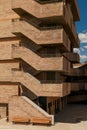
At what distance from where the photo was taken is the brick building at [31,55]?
94.5 feet

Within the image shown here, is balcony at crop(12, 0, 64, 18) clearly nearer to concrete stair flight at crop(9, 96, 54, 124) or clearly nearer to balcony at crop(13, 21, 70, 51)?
Answer: balcony at crop(13, 21, 70, 51)

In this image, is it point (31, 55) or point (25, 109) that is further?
point (31, 55)

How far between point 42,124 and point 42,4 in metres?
13.4

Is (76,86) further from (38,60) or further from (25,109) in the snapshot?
(25,109)

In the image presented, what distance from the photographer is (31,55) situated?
2988cm

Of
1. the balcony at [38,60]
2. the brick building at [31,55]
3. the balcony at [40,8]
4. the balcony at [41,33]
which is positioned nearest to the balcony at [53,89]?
the brick building at [31,55]

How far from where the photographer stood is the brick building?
28.8 m

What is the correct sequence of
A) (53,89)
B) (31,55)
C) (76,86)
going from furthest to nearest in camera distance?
(76,86) < (31,55) < (53,89)

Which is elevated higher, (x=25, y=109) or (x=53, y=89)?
(x=53, y=89)

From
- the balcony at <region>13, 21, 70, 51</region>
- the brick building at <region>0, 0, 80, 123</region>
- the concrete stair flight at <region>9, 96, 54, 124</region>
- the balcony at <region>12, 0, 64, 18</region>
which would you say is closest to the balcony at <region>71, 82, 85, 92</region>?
the brick building at <region>0, 0, 80, 123</region>

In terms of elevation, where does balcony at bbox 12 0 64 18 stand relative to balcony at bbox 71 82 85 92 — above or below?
above

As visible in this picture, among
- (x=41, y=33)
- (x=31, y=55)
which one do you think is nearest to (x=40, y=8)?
(x=41, y=33)

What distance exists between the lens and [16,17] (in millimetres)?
34281

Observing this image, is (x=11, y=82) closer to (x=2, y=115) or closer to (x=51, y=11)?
(x=2, y=115)
